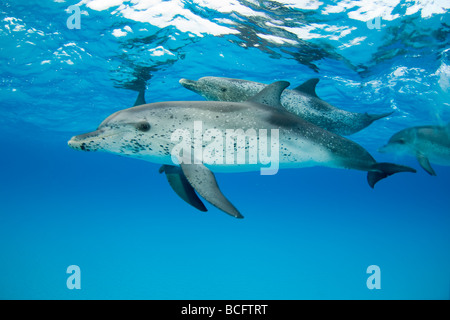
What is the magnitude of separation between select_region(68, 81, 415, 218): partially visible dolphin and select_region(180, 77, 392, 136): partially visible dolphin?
1436 millimetres

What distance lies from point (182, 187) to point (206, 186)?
115 centimetres

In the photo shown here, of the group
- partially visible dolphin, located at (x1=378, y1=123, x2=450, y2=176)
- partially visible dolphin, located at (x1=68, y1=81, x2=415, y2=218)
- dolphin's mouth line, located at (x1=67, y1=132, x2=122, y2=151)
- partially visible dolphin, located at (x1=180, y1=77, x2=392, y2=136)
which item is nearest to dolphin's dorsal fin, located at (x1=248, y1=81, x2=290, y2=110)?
partially visible dolphin, located at (x1=68, y1=81, x2=415, y2=218)

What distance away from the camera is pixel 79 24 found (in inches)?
451

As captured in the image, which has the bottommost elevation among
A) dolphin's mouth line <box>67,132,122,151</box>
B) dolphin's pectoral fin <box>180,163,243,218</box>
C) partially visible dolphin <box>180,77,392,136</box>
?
dolphin's pectoral fin <box>180,163,243,218</box>

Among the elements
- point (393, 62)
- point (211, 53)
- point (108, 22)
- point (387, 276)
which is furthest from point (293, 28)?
point (387, 276)

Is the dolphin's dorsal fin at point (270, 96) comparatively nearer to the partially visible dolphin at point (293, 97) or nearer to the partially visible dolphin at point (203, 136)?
the partially visible dolphin at point (203, 136)

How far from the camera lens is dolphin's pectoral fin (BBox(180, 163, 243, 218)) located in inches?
126

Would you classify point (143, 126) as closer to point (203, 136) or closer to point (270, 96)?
point (203, 136)

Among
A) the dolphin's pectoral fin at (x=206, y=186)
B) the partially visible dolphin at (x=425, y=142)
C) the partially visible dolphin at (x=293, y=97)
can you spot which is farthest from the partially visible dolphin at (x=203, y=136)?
the partially visible dolphin at (x=425, y=142)

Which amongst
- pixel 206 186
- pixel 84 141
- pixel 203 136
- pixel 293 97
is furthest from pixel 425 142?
pixel 84 141

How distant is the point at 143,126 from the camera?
3.81 m

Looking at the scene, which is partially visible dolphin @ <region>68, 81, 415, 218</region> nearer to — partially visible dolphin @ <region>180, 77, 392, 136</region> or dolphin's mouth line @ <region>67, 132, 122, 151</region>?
dolphin's mouth line @ <region>67, 132, 122, 151</region>
